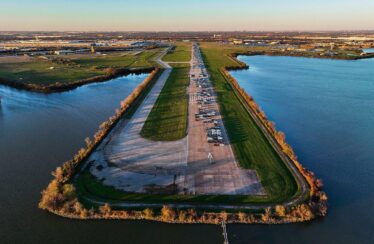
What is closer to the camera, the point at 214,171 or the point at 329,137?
the point at 214,171

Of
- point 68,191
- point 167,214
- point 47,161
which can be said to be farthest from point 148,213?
point 47,161

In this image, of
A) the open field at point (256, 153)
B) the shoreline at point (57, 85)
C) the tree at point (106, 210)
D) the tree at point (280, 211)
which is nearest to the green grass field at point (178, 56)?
the shoreline at point (57, 85)

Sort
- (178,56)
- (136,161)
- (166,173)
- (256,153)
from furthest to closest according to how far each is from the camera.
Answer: (178,56) < (256,153) < (136,161) < (166,173)

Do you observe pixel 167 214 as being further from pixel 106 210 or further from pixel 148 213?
pixel 106 210

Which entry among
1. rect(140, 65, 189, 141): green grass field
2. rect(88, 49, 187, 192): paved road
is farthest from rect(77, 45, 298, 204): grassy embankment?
rect(88, 49, 187, 192): paved road

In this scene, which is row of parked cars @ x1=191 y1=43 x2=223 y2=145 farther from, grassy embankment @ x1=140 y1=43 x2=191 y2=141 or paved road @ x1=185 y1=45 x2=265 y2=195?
grassy embankment @ x1=140 y1=43 x2=191 y2=141

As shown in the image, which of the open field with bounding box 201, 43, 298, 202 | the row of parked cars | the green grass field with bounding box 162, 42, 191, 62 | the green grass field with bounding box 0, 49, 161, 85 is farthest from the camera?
the green grass field with bounding box 162, 42, 191, 62

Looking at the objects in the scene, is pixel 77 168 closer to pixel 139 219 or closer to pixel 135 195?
pixel 135 195
